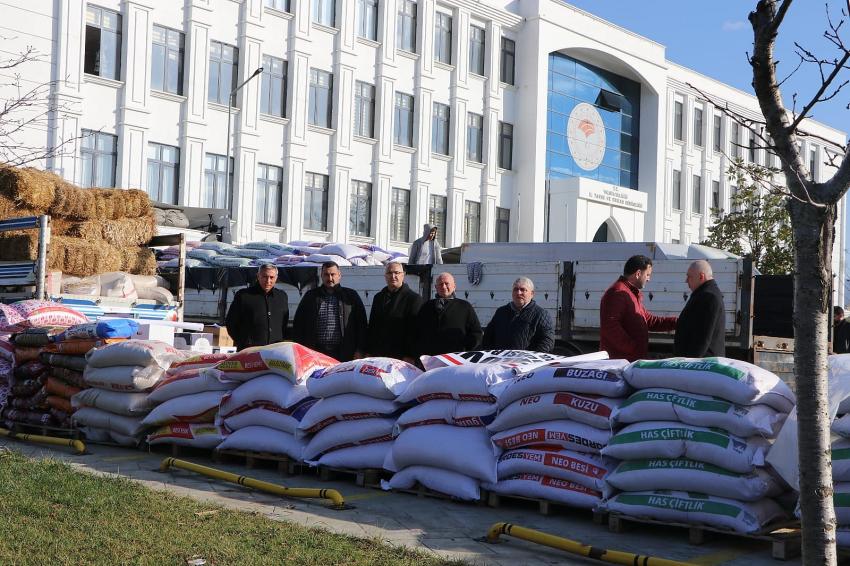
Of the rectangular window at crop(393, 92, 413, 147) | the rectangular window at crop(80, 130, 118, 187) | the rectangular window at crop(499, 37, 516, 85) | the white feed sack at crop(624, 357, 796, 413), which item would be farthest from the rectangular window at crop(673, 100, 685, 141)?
the white feed sack at crop(624, 357, 796, 413)

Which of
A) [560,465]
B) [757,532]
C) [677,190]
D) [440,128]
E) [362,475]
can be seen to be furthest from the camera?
[677,190]

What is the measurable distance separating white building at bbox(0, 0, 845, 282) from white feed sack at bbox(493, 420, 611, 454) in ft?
66.2

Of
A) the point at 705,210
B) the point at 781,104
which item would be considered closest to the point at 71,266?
the point at 781,104

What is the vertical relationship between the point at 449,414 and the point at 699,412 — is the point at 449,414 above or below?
below

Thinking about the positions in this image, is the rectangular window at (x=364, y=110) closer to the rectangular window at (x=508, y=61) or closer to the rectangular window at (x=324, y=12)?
the rectangular window at (x=324, y=12)

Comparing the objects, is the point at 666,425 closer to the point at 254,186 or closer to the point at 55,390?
the point at 55,390

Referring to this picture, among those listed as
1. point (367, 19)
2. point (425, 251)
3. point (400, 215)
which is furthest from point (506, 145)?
point (425, 251)

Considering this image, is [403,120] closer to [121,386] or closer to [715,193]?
[715,193]

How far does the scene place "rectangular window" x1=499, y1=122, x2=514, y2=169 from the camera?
4191 centimetres

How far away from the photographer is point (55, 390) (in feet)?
35.8

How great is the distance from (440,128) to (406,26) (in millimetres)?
4007

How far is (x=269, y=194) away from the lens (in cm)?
3397

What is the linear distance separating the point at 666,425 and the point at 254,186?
2782 centimetres

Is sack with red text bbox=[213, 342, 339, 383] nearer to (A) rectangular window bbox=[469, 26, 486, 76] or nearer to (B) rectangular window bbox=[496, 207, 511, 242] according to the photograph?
(A) rectangular window bbox=[469, 26, 486, 76]
